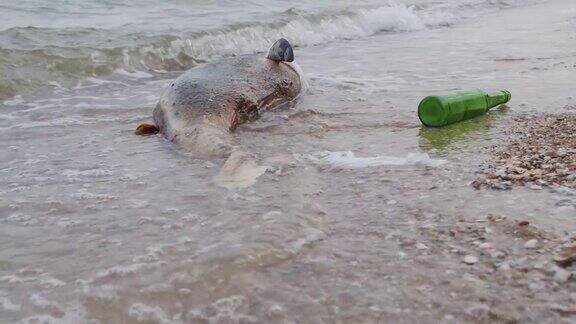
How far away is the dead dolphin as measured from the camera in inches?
156

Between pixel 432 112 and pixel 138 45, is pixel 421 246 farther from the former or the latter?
pixel 138 45

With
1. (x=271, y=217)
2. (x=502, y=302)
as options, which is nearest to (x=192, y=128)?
(x=271, y=217)

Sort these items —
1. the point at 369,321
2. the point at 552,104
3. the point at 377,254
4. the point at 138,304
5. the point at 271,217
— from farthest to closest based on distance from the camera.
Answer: the point at 552,104 < the point at 271,217 < the point at 377,254 < the point at 138,304 < the point at 369,321

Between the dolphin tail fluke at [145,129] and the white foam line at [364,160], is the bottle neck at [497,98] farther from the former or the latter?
the dolphin tail fluke at [145,129]

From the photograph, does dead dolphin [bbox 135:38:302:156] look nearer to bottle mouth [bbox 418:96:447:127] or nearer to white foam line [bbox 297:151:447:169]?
white foam line [bbox 297:151:447:169]

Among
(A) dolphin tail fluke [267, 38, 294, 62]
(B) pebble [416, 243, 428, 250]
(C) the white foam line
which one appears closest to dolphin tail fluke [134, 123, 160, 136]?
(C) the white foam line

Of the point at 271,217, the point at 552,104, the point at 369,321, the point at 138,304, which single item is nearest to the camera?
the point at 369,321

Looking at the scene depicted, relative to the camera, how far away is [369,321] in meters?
1.84

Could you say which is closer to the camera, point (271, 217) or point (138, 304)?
point (138, 304)

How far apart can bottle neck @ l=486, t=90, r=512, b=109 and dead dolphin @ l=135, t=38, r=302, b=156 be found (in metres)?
1.70

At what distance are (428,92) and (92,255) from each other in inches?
150

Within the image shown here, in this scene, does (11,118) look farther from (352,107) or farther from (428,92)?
(428,92)

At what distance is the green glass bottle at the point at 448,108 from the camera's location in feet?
13.6

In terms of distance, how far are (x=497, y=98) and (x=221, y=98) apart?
2.10 metres
